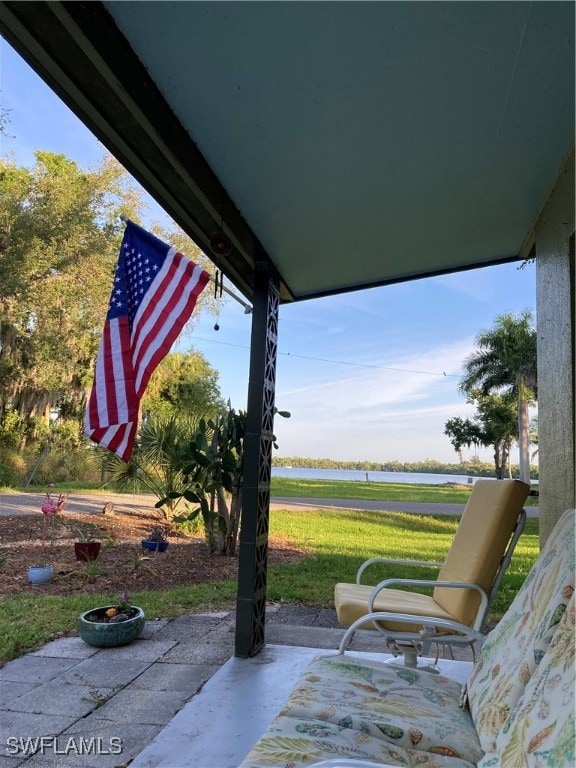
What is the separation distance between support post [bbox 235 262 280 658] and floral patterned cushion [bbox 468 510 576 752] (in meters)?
1.67

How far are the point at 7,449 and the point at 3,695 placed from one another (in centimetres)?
1411

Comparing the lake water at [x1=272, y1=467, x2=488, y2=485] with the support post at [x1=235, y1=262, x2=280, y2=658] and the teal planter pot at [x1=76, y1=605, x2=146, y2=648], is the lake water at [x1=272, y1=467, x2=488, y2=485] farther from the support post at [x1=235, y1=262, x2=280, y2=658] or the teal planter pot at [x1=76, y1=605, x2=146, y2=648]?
the support post at [x1=235, y1=262, x2=280, y2=658]

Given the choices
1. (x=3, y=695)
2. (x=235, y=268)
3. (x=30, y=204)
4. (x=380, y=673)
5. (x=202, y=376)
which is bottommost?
(x=3, y=695)

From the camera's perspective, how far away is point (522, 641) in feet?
5.01

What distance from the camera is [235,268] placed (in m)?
3.40

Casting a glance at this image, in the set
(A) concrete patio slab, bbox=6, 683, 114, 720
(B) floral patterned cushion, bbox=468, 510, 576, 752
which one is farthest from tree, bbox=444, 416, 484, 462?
(B) floral patterned cushion, bbox=468, 510, 576, 752

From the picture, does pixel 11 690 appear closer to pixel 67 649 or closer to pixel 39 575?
pixel 67 649

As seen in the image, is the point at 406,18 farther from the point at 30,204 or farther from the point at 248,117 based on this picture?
the point at 30,204

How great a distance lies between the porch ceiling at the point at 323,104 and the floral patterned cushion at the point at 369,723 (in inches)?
72.8

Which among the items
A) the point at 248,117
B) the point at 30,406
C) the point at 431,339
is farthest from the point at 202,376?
the point at 248,117

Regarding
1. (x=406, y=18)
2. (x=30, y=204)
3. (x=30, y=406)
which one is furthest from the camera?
(x=30, y=406)

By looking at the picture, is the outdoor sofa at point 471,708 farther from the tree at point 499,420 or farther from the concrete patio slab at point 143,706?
the tree at point 499,420

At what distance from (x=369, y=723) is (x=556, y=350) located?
1831mm

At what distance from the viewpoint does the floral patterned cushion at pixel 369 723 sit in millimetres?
1290
